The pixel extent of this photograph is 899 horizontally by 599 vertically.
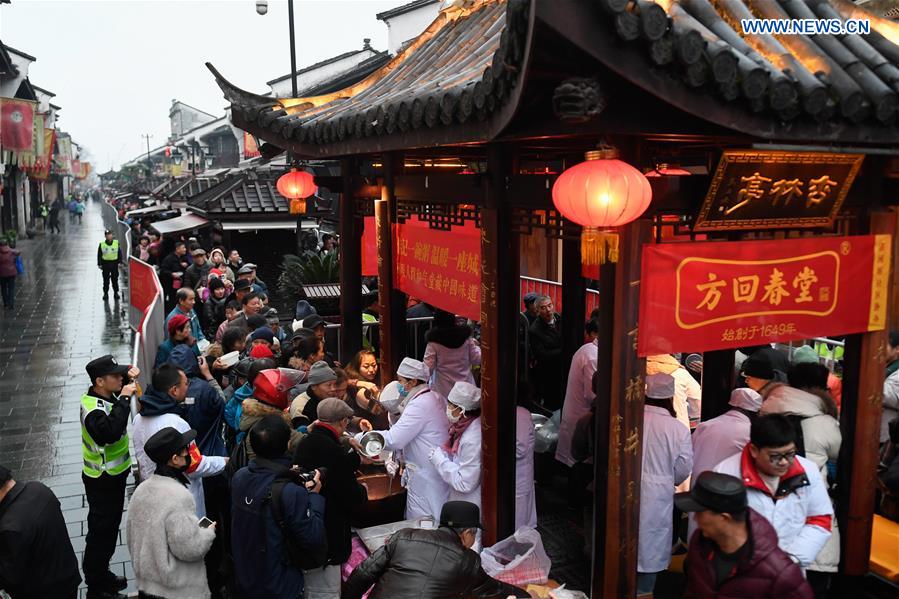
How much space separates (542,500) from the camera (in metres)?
7.61

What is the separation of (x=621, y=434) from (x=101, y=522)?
4293 millimetres

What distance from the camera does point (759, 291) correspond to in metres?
5.05

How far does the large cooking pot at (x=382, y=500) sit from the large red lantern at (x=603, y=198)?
11.0 feet

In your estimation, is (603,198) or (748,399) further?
(748,399)

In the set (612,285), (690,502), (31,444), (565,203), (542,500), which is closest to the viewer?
(690,502)

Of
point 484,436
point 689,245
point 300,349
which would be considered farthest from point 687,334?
point 300,349

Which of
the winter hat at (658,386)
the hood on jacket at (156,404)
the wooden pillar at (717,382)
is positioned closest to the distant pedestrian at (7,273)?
the hood on jacket at (156,404)

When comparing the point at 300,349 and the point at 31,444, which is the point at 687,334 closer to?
the point at 300,349

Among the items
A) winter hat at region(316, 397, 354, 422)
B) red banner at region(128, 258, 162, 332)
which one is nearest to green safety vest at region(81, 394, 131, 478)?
winter hat at region(316, 397, 354, 422)

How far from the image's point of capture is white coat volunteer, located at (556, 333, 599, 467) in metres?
7.39

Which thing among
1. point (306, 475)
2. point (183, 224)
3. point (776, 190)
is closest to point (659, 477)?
point (776, 190)

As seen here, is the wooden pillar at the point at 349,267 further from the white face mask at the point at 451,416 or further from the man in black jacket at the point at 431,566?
the man in black jacket at the point at 431,566

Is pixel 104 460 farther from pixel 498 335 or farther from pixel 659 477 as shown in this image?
pixel 659 477

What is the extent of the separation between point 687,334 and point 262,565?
3062 mm
